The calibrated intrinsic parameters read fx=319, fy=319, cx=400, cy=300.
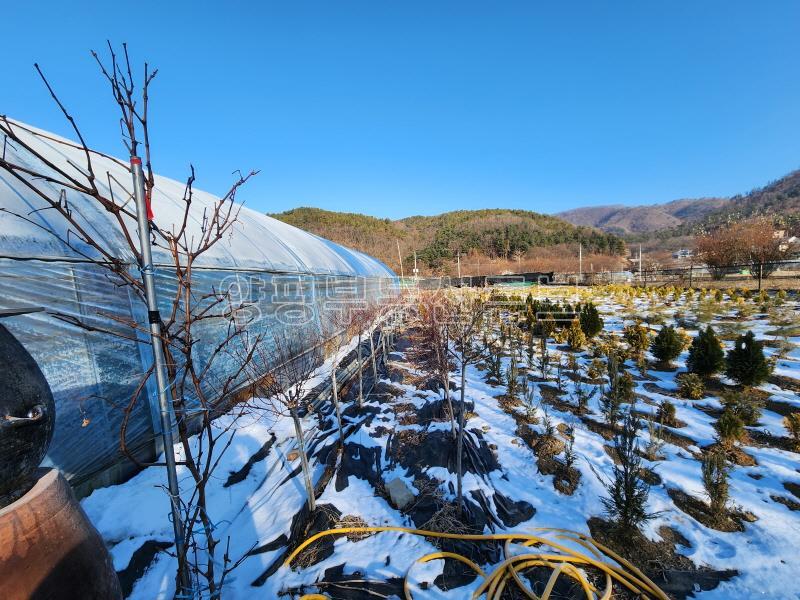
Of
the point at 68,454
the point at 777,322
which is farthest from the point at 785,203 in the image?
the point at 68,454

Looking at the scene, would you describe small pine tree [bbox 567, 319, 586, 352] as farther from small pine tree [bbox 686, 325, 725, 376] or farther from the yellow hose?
the yellow hose

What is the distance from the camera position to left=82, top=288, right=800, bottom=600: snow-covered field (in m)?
2.71

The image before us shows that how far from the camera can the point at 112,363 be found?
3.46 m

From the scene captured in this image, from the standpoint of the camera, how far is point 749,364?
528 cm

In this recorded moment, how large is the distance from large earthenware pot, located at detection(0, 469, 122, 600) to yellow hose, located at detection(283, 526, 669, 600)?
5.25 ft

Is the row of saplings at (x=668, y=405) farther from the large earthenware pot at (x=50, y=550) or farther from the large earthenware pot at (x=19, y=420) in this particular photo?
the large earthenware pot at (x=19, y=420)

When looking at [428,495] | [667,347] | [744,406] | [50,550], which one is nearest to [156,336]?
[50,550]

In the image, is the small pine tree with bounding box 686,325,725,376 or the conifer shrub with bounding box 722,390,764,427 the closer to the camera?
the conifer shrub with bounding box 722,390,764,427

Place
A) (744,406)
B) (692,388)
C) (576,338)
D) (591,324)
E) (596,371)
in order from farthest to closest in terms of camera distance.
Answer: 1. (591,324)
2. (576,338)
3. (596,371)
4. (692,388)
5. (744,406)

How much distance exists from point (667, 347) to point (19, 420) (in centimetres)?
888

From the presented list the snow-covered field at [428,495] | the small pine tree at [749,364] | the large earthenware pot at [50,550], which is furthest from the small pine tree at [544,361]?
the large earthenware pot at [50,550]

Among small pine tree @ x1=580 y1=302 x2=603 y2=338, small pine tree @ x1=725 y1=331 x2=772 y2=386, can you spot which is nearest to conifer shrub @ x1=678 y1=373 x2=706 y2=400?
small pine tree @ x1=725 y1=331 x2=772 y2=386

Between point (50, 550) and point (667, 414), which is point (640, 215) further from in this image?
point (50, 550)

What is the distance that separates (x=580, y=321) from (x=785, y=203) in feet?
266
